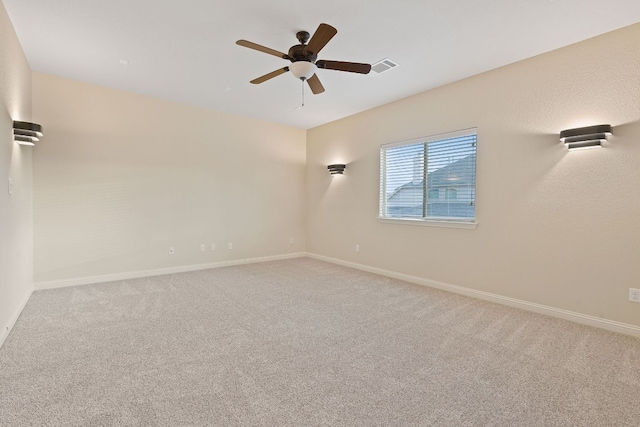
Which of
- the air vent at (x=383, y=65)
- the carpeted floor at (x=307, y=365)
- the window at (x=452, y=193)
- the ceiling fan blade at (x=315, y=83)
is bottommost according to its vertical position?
the carpeted floor at (x=307, y=365)

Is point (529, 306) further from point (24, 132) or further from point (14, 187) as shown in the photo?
point (24, 132)

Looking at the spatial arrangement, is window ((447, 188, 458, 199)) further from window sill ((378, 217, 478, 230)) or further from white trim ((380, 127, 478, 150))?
white trim ((380, 127, 478, 150))

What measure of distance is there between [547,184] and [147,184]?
544 centimetres

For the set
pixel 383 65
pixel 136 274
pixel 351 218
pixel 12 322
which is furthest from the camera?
pixel 351 218

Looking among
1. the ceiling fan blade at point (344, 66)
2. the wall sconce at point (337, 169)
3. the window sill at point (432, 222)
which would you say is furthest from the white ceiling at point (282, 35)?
the window sill at point (432, 222)

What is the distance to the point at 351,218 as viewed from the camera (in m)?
5.70

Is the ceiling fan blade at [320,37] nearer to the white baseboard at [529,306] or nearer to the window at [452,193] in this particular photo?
the window at [452,193]

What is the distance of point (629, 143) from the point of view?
2.80 m

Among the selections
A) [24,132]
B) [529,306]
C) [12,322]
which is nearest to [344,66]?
[529,306]

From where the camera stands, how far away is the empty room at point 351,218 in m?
1.98

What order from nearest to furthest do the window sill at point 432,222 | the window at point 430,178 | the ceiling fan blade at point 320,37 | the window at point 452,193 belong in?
the ceiling fan blade at point 320,37
the window sill at point 432,222
the window at point 430,178
the window at point 452,193

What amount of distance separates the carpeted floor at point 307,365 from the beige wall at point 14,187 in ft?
1.00

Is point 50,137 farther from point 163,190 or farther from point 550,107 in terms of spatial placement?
point 550,107

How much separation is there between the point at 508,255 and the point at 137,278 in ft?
17.0
